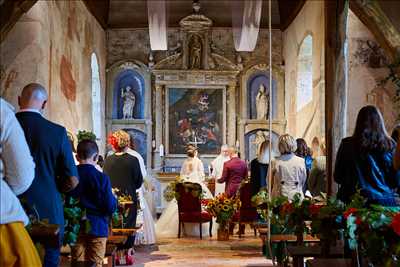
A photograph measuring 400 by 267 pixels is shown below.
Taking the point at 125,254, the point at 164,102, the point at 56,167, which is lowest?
the point at 125,254

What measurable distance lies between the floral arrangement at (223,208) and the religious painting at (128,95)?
778 centimetres

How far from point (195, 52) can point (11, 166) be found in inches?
625

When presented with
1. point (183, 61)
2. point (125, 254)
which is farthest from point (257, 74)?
point (125, 254)

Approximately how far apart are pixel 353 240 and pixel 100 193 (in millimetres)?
2074

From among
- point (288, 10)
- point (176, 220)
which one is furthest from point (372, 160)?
point (288, 10)

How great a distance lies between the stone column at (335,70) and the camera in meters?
7.68

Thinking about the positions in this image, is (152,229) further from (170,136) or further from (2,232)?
(170,136)

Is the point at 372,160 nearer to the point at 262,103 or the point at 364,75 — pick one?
the point at 364,75

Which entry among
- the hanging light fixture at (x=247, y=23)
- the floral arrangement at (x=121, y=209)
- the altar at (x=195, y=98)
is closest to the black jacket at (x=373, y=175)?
the floral arrangement at (x=121, y=209)

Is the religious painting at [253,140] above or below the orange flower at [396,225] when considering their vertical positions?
above

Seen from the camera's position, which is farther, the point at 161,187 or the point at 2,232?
the point at 161,187

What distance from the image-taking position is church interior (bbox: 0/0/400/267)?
37.5 ft

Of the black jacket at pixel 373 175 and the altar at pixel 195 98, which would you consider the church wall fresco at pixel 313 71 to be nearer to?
the altar at pixel 195 98

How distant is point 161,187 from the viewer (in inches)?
667
